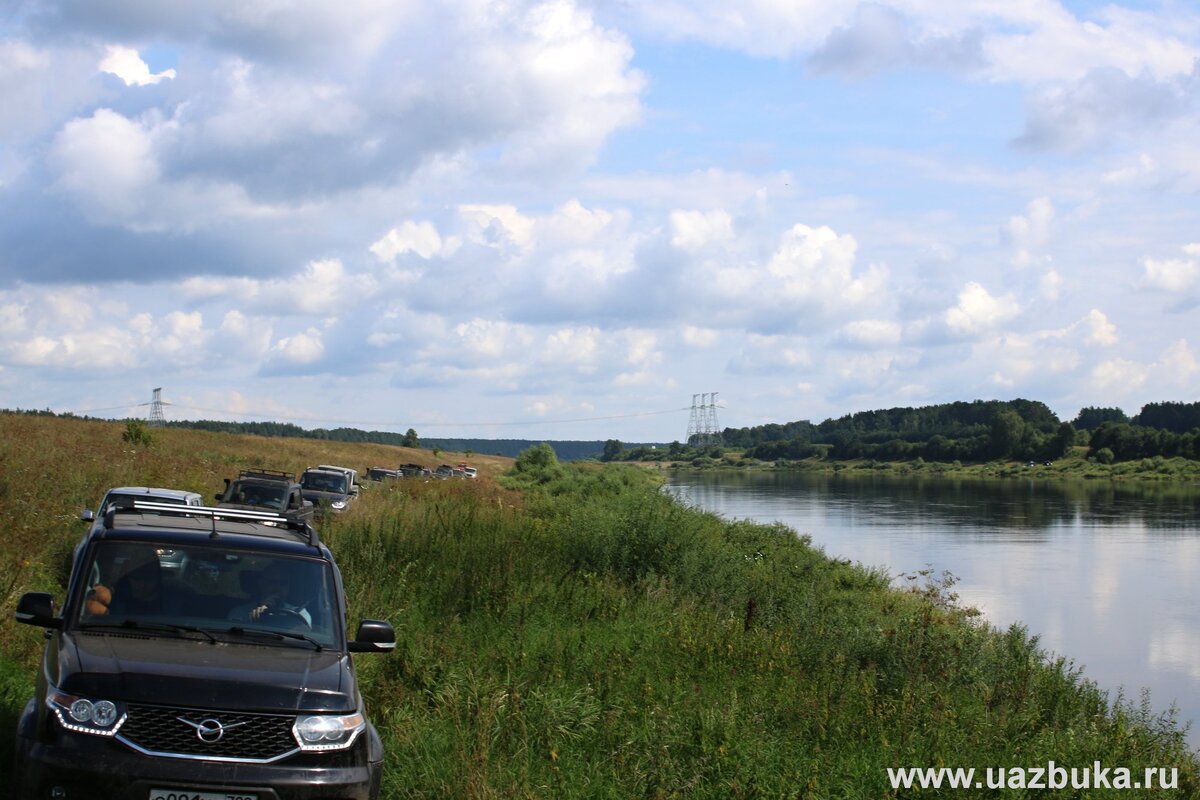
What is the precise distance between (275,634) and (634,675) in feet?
13.3

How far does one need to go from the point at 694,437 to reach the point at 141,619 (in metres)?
194

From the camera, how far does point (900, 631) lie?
12.9m

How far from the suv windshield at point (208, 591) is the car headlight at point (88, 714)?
805 millimetres

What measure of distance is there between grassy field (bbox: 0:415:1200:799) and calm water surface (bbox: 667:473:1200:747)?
5.90 metres

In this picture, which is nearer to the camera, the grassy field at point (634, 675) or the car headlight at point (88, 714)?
the car headlight at point (88, 714)

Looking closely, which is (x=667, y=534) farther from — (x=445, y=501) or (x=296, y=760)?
(x=296, y=760)

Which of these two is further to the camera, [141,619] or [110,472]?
[110,472]

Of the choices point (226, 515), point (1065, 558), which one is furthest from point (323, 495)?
point (1065, 558)

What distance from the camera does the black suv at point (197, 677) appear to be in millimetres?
5578

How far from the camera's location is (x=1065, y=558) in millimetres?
40344

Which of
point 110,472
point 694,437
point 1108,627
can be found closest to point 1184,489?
point 1108,627

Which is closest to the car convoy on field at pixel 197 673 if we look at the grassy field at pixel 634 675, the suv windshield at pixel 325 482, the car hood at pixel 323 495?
the grassy field at pixel 634 675

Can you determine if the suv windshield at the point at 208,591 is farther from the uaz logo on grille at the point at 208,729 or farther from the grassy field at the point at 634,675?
the grassy field at the point at 634,675

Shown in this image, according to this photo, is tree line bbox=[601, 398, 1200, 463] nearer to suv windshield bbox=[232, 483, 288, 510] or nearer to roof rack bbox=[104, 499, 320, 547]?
suv windshield bbox=[232, 483, 288, 510]
